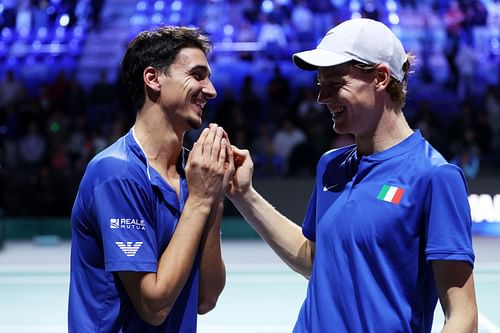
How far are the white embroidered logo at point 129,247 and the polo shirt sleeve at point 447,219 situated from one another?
34.7 inches

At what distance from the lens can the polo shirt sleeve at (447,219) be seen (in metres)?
2.74

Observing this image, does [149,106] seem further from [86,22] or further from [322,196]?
[86,22]

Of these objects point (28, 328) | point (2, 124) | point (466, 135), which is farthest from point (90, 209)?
point (2, 124)

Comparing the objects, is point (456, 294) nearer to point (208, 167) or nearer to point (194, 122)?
point (208, 167)

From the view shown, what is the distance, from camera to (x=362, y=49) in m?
2.94

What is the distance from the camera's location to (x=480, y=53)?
19.5 meters

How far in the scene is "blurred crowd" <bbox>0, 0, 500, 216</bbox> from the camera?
47.5 ft

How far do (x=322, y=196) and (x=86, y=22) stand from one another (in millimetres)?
17691

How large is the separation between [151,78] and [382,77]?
30.6 inches

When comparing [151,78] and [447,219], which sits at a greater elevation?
[151,78]

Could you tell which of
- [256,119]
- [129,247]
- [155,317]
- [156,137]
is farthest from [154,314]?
[256,119]

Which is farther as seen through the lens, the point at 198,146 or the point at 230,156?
the point at 230,156

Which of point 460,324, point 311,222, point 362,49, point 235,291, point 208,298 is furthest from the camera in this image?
point 235,291

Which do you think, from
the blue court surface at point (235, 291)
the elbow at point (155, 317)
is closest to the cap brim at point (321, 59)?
the elbow at point (155, 317)
